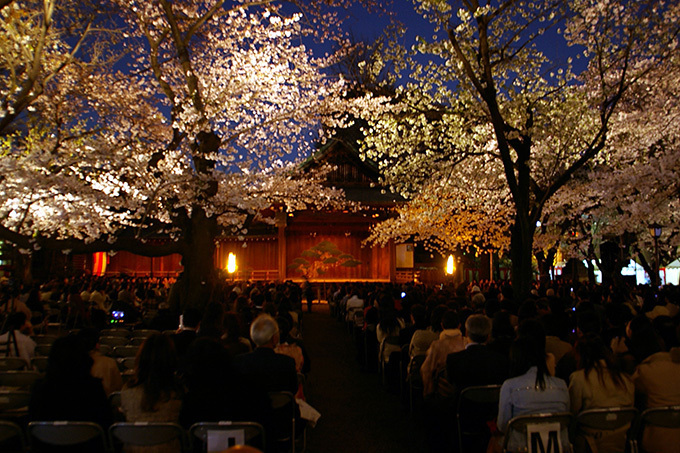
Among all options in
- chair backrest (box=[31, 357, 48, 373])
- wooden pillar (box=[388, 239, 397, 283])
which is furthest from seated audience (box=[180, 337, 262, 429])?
wooden pillar (box=[388, 239, 397, 283])

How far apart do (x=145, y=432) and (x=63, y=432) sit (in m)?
0.56

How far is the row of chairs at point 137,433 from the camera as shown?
3488 mm

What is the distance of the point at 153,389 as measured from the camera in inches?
152

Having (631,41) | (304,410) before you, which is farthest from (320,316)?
(304,410)

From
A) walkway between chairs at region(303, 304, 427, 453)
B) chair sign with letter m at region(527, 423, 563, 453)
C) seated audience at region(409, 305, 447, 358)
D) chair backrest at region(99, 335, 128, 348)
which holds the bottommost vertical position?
walkway between chairs at region(303, 304, 427, 453)

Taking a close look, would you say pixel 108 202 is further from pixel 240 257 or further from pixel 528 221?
pixel 240 257

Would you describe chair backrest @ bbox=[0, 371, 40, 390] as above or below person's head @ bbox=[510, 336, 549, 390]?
below

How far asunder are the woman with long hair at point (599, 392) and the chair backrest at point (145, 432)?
10.1ft

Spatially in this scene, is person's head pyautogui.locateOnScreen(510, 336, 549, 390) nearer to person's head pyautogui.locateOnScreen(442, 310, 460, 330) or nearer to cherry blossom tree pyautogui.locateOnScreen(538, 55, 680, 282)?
person's head pyautogui.locateOnScreen(442, 310, 460, 330)

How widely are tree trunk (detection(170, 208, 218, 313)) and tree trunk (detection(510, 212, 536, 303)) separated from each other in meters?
7.38

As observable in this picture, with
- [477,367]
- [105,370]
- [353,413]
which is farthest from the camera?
[353,413]

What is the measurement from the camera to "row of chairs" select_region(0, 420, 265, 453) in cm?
349

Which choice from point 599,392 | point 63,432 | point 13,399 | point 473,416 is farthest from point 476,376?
point 13,399

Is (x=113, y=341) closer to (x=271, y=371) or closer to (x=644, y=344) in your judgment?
(x=271, y=371)
